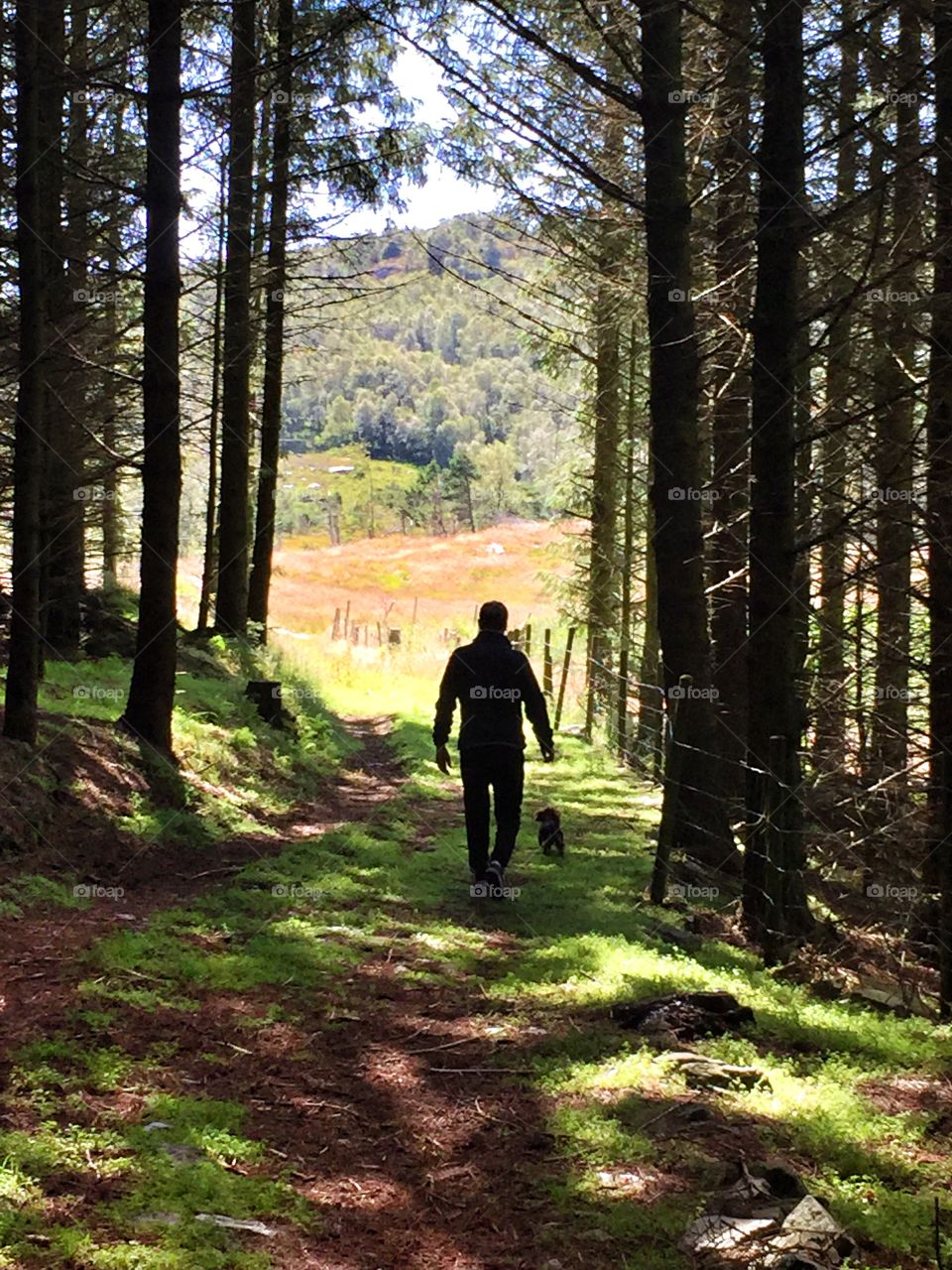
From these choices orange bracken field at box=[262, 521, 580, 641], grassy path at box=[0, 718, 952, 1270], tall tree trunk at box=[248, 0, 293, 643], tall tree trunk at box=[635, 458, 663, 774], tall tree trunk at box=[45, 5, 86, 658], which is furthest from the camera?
orange bracken field at box=[262, 521, 580, 641]

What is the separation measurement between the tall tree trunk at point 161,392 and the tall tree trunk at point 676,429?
14.4 ft

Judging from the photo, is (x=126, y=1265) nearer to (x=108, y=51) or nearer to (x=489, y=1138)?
(x=489, y=1138)

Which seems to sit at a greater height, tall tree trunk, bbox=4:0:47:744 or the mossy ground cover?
tall tree trunk, bbox=4:0:47:744

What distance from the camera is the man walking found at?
8.09 metres

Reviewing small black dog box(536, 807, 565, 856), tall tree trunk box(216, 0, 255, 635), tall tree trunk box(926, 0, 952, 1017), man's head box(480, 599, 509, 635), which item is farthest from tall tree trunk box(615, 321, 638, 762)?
man's head box(480, 599, 509, 635)

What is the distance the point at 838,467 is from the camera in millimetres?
12039

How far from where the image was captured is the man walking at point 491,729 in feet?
26.6

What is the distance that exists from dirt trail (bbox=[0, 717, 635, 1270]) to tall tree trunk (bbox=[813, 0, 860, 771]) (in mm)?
3958

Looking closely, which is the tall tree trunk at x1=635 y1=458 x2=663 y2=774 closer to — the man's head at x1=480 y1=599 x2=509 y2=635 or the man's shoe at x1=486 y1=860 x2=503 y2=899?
the man's head at x1=480 y1=599 x2=509 y2=635

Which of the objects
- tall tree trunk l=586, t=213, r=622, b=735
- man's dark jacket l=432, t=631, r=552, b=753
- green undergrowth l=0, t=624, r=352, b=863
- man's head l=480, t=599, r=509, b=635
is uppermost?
tall tree trunk l=586, t=213, r=622, b=735

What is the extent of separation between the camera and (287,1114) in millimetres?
4129

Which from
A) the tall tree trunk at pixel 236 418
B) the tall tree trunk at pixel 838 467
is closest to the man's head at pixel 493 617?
the tall tree trunk at pixel 838 467

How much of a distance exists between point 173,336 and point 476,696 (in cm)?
480

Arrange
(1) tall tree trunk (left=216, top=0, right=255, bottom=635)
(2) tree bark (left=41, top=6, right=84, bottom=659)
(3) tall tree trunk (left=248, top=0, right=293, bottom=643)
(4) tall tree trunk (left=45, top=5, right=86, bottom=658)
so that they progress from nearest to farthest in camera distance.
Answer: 1. (2) tree bark (left=41, top=6, right=84, bottom=659)
2. (4) tall tree trunk (left=45, top=5, right=86, bottom=658)
3. (1) tall tree trunk (left=216, top=0, right=255, bottom=635)
4. (3) tall tree trunk (left=248, top=0, right=293, bottom=643)
